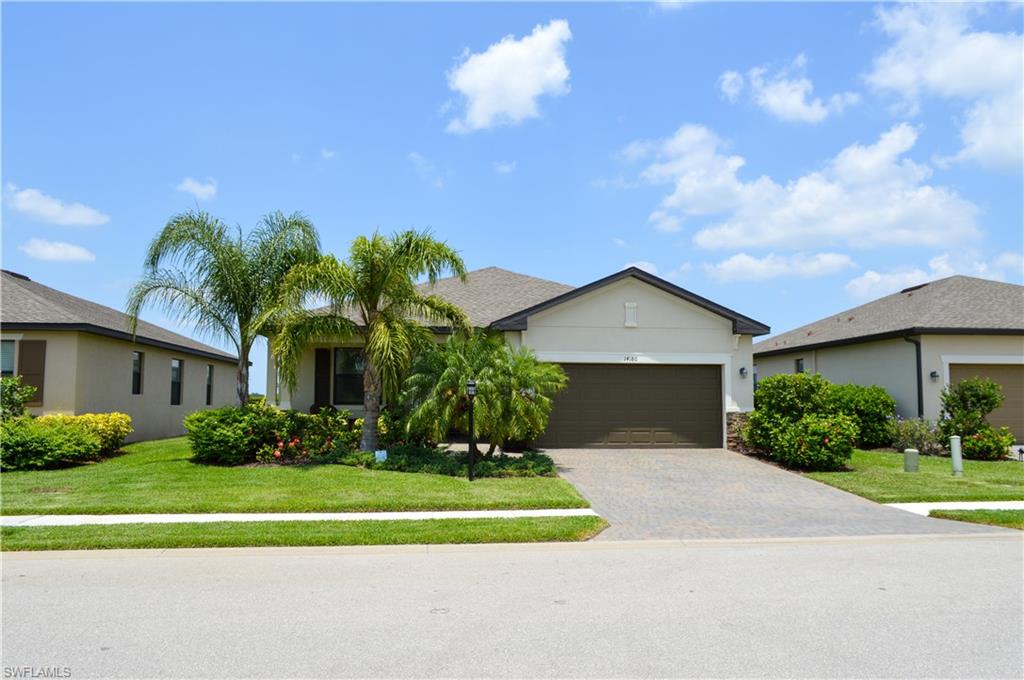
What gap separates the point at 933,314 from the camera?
20641mm

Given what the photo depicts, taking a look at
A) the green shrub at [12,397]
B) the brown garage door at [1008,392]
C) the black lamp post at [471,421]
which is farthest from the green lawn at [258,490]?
the brown garage door at [1008,392]

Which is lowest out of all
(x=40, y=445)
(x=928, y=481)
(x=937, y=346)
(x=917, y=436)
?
(x=928, y=481)

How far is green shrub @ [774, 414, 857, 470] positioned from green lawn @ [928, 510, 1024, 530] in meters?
4.01

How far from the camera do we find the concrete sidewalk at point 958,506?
11.2 meters

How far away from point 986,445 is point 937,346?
3.42 m

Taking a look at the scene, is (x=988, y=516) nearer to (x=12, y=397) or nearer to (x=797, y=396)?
(x=797, y=396)

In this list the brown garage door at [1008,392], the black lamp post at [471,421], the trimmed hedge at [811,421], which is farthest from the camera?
the brown garage door at [1008,392]

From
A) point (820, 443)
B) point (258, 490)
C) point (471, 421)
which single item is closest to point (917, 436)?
point (820, 443)

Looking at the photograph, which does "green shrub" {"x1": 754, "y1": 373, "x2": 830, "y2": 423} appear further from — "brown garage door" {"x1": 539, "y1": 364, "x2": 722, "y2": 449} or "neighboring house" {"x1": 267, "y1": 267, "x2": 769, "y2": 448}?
"brown garage door" {"x1": 539, "y1": 364, "x2": 722, "y2": 449}

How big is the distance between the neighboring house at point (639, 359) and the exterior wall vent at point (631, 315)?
3 centimetres

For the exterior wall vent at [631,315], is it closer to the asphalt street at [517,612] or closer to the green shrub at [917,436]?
the green shrub at [917,436]

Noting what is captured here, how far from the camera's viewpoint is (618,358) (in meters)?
18.5

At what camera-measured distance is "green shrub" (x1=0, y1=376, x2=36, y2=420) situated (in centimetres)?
1658

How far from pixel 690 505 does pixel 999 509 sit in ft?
15.7
